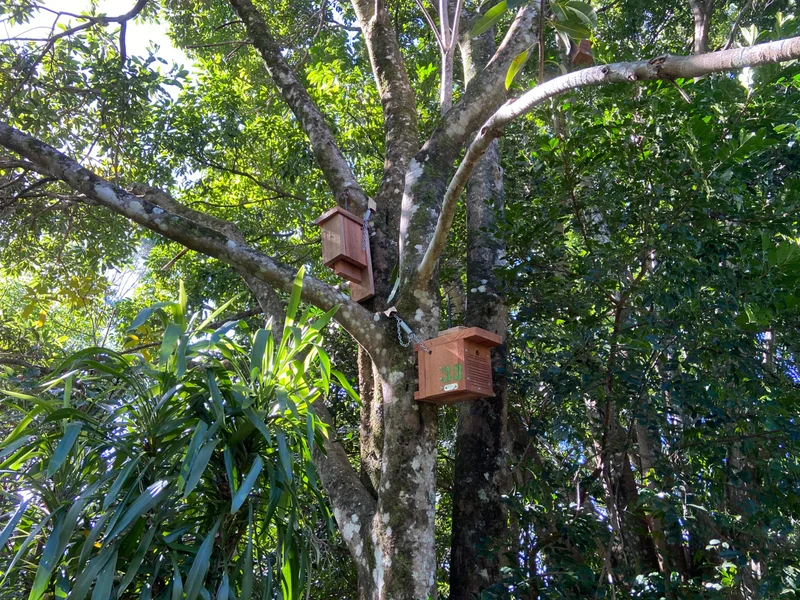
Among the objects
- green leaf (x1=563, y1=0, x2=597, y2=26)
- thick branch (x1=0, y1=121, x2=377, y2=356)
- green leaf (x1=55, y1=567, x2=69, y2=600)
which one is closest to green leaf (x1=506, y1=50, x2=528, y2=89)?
green leaf (x1=563, y1=0, x2=597, y2=26)

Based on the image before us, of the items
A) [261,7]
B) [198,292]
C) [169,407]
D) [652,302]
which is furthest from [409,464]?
[261,7]

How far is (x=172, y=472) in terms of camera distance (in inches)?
82.1

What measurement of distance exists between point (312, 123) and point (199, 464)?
2335 millimetres

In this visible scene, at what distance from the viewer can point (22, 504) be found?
6.23ft

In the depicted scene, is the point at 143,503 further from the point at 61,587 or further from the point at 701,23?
the point at 701,23

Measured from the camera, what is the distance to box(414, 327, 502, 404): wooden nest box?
2531 mm

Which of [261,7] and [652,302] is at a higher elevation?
[261,7]

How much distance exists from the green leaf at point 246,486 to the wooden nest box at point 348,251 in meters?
1.18

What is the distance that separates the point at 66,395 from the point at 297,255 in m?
3.79

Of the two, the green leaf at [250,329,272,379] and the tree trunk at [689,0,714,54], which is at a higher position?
the tree trunk at [689,0,714,54]

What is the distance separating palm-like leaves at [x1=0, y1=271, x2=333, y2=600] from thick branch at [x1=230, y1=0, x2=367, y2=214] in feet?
4.10

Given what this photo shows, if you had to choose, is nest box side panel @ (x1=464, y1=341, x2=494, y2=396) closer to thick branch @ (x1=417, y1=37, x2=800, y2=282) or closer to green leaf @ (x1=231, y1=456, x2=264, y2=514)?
thick branch @ (x1=417, y1=37, x2=800, y2=282)

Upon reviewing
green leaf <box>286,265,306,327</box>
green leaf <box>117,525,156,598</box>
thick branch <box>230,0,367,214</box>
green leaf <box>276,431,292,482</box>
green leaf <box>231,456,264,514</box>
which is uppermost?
thick branch <box>230,0,367,214</box>

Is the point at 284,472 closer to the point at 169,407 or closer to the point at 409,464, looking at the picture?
the point at 169,407
